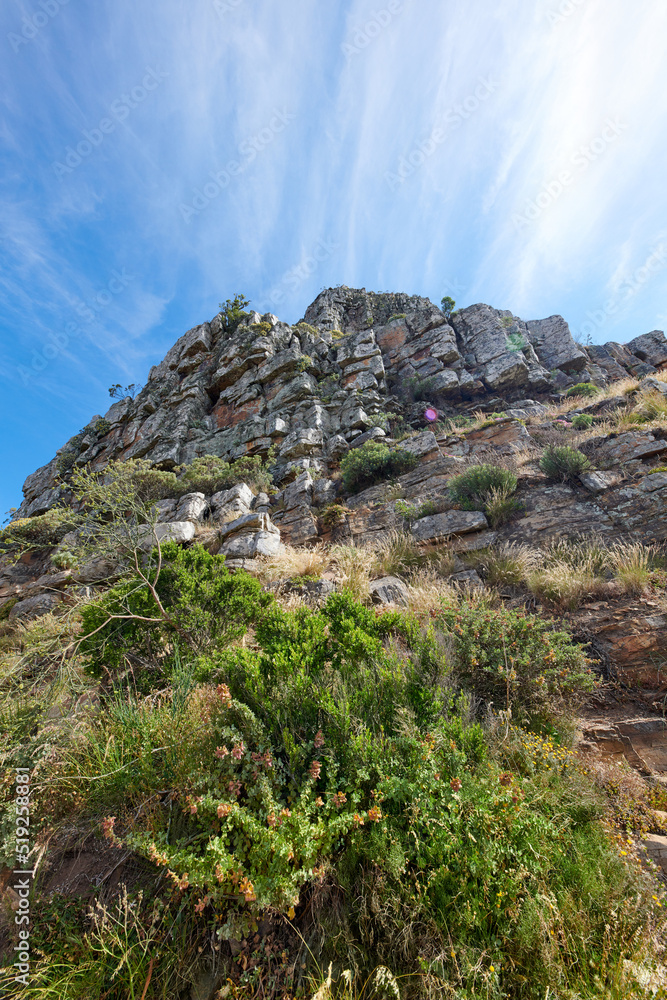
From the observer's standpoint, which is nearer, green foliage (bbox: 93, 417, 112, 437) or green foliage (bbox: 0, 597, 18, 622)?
green foliage (bbox: 0, 597, 18, 622)

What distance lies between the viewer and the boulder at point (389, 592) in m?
5.47

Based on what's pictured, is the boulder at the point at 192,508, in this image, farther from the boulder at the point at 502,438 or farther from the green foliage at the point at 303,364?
the green foliage at the point at 303,364

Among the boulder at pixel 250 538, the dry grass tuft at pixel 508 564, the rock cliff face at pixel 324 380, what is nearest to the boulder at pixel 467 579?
the dry grass tuft at pixel 508 564

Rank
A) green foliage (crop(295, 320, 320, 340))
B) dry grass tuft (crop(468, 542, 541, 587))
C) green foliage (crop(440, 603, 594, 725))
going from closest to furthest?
green foliage (crop(440, 603, 594, 725)) < dry grass tuft (crop(468, 542, 541, 587)) < green foliage (crop(295, 320, 320, 340))

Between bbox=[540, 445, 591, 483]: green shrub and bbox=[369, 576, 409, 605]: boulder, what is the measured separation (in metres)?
4.55

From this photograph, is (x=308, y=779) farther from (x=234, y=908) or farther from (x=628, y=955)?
(x=628, y=955)

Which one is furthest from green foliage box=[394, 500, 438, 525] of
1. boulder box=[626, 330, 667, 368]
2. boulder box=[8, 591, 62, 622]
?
boulder box=[626, 330, 667, 368]

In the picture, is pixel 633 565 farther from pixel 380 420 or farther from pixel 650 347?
pixel 650 347

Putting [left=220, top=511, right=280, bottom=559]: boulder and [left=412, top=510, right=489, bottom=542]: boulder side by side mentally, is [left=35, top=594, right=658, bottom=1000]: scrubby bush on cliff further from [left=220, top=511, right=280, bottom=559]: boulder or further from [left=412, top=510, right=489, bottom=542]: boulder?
[left=220, top=511, right=280, bottom=559]: boulder

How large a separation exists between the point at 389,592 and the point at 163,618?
327 centimetres

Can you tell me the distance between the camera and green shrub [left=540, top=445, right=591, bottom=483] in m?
7.48

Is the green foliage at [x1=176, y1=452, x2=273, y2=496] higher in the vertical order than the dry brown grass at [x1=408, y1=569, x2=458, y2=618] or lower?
higher

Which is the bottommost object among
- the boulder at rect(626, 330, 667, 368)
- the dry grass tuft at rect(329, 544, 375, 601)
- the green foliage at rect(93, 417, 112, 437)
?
the dry grass tuft at rect(329, 544, 375, 601)

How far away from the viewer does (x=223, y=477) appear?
43.9ft
